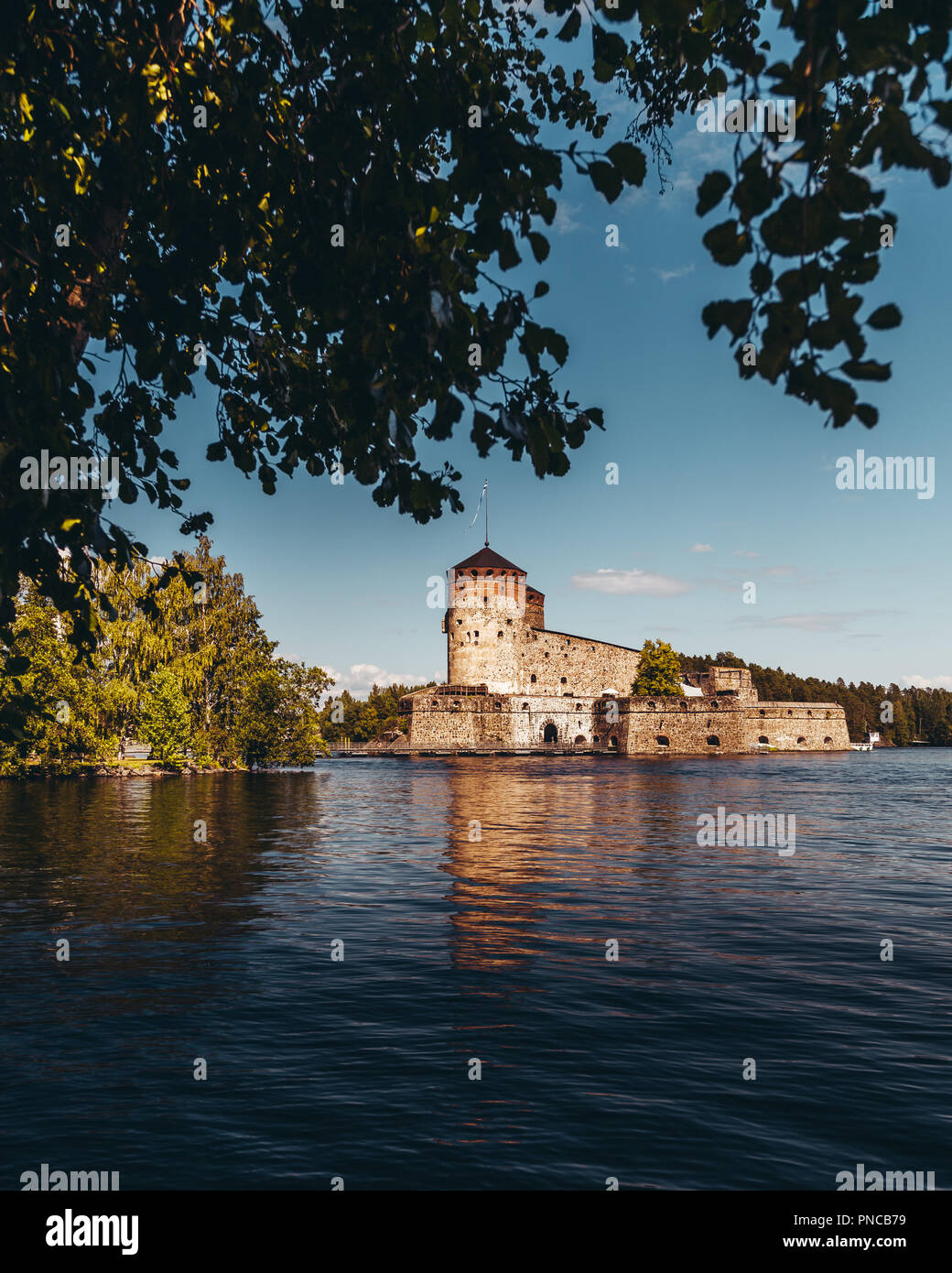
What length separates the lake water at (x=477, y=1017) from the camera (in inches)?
262

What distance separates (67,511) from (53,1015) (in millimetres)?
7112

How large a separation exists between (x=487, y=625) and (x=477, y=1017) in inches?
3773

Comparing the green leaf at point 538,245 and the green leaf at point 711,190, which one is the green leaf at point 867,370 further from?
the green leaf at point 538,245

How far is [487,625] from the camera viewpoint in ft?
346

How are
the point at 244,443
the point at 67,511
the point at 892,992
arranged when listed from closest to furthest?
1. the point at 67,511
2. the point at 244,443
3. the point at 892,992

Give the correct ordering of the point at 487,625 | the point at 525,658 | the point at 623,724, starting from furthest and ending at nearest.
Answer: the point at 525,658 < the point at 487,625 < the point at 623,724

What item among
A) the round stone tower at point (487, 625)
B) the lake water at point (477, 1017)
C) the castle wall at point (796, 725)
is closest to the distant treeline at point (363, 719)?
the round stone tower at point (487, 625)

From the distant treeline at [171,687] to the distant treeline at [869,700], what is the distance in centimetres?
10495

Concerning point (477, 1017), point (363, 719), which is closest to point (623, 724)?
point (363, 719)

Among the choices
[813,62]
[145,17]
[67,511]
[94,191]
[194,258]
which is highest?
[145,17]

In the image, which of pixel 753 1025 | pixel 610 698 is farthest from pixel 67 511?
pixel 610 698

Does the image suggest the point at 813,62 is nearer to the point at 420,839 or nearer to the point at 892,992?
the point at 892,992

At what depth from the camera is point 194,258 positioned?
19.0 feet

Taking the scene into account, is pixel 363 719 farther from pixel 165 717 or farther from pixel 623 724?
pixel 165 717
